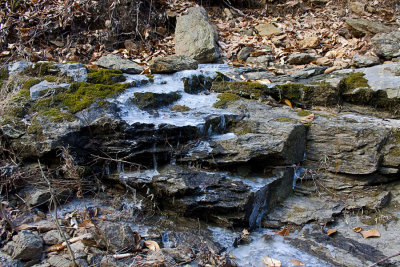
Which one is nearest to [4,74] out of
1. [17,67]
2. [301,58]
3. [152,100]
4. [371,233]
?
[17,67]

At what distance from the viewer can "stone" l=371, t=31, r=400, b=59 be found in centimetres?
559

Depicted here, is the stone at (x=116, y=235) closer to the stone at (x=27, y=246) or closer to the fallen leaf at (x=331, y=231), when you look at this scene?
the stone at (x=27, y=246)

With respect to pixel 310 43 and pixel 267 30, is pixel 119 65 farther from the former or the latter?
pixel 310 43

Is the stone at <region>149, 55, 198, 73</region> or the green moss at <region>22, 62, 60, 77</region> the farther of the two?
the stone at <region>149, 55, 198, 73</region>

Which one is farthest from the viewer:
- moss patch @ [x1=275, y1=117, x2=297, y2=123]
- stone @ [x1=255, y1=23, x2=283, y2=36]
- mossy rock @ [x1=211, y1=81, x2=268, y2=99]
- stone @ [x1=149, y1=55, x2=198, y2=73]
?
stone @ [x1=255, y1=23, x2=283, y2=36]

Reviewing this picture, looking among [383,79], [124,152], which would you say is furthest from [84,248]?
[383,79]

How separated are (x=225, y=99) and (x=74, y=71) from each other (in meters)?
2.21

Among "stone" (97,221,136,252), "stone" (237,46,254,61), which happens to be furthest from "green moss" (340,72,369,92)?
"stone" (97,221,136,252)

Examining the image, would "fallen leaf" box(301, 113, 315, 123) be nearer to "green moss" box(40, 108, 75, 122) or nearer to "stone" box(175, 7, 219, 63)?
"stone" box(175, 7, 219, 63)

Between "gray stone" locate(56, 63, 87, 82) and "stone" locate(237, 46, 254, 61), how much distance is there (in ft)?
10.7

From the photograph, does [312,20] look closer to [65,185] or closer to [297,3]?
[297,3]

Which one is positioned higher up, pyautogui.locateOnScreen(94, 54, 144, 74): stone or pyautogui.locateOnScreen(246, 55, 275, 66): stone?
pyautogui.locateOnScreen(246, 55, 275, 66): stone

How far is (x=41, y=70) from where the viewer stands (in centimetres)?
459

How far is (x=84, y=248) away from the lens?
2.75 m
